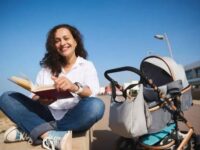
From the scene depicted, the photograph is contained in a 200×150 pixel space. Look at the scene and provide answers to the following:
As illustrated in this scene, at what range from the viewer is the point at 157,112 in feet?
11.7

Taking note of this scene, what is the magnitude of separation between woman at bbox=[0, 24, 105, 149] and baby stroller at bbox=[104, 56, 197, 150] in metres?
0.34

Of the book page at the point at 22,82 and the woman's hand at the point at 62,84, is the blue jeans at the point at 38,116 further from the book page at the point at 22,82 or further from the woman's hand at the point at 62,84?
the book page at the point at 22,82

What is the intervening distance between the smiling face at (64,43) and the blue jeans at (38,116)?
746 mm

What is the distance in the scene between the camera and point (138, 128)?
126 inches

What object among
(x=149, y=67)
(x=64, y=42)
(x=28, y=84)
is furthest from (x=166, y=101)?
(x=28, y=84)

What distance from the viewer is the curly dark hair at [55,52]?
367 centimetres

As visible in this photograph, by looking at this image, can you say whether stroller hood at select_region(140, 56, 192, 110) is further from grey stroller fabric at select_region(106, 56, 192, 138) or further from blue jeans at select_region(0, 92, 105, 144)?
blue jeans at select_region(0, 92, 105, 144)

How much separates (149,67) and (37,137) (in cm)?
205

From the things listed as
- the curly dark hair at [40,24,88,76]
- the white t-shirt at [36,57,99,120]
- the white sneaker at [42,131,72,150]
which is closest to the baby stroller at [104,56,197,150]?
the white t-shirt at [36,57,99,120]

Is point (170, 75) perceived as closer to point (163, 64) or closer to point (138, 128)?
point (163, 64)

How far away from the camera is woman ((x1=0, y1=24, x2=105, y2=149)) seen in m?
2.99

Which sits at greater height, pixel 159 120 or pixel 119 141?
pixel 159 120

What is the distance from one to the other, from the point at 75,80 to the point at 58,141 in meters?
0.95

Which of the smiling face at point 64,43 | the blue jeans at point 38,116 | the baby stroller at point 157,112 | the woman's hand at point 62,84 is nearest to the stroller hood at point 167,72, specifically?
the baby stroller at point 157,112
